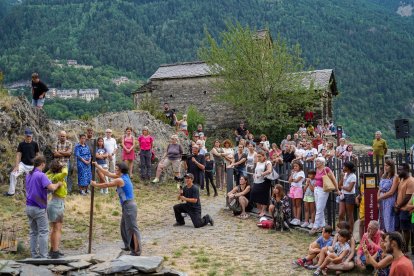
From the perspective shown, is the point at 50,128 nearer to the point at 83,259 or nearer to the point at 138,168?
the point at 138,168

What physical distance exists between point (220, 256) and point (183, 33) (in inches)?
4435

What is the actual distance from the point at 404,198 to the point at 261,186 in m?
4.62

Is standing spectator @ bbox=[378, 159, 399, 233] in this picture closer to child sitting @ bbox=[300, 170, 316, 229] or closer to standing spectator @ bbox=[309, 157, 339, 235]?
→ standing spectator @ bbox=[309, 157, 339, 235]

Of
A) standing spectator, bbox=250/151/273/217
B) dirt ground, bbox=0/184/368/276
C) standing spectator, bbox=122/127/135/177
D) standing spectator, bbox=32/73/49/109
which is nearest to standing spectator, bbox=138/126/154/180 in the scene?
standing spectator, bbox=122/127/135/177

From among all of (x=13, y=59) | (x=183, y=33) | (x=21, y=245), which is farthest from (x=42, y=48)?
(x=21, y=245)

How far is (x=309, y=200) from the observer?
12.3m

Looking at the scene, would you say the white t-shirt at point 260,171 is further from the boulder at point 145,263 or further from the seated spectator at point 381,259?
the boulder at point 145,263

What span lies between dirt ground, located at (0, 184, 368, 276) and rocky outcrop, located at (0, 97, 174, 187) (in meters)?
1.17

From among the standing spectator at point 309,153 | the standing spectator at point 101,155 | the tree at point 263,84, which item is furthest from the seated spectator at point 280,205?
the tree at point 263,84

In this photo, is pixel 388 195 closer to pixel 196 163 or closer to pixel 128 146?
pixel 196 163

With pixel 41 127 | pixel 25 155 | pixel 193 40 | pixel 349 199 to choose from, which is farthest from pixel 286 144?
pixel 193 40

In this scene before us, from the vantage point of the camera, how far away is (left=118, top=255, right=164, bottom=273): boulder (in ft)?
28.6

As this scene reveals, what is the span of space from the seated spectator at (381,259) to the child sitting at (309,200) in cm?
318

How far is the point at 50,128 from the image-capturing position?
17438 millimetres
